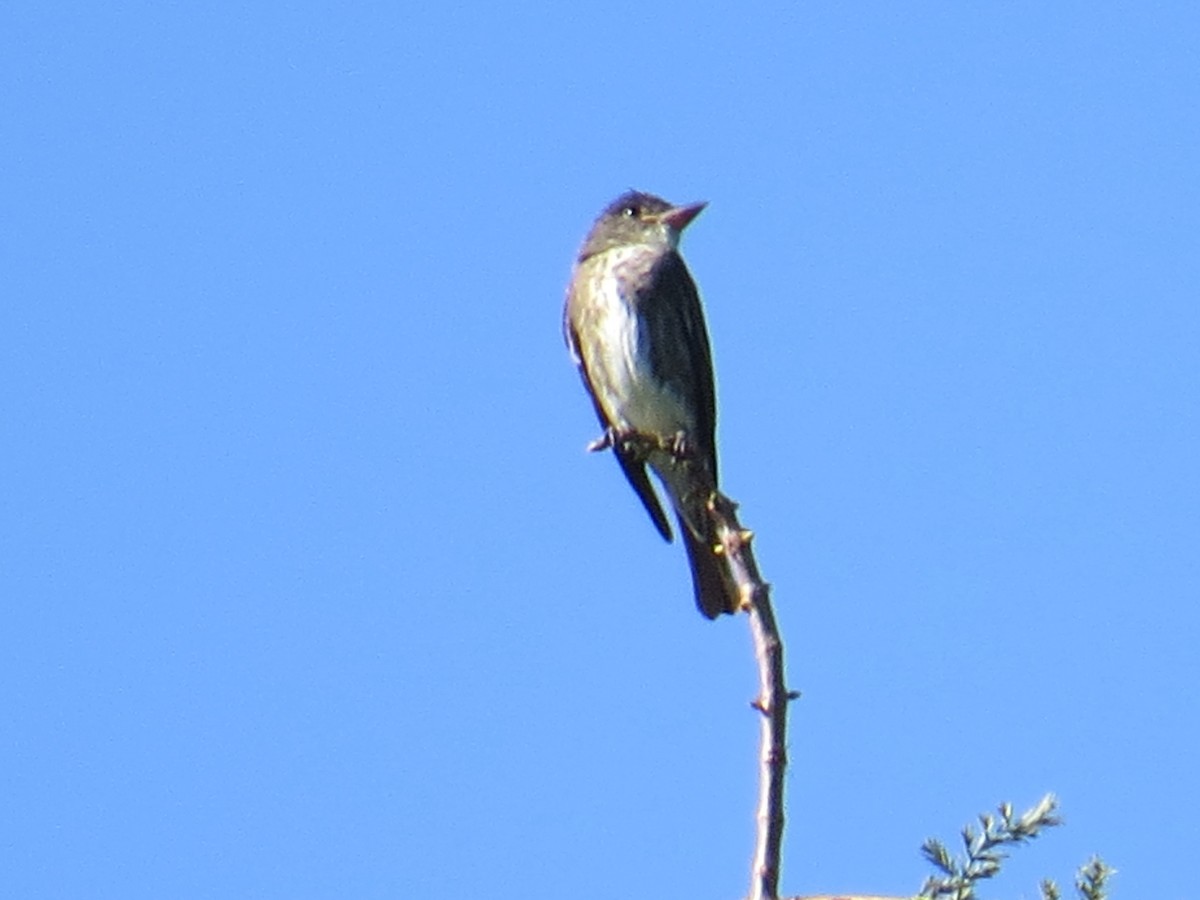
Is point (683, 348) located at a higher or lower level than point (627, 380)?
higher

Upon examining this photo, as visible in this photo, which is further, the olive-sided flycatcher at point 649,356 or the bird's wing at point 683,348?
the bird's wing at point 683,348

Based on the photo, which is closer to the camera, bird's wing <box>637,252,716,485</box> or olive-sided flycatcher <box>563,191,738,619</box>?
olive-sided flycatcher <box>563,191,738,619</box>

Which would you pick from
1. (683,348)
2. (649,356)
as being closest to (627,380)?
(649,356)

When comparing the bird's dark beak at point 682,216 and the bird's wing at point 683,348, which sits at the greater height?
the bird's dark beak at point 682,216

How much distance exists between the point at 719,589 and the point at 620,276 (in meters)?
1.45

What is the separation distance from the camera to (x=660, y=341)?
6.93m

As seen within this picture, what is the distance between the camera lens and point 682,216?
773cm

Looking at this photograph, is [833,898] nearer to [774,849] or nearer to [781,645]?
[774,849]

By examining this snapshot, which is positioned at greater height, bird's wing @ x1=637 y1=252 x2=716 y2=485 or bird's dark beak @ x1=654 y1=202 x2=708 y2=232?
bird's dark beak @ x1=654 y1=202 x2=708 y2=232

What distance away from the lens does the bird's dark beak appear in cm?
772

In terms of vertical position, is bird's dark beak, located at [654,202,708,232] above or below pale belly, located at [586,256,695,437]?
above

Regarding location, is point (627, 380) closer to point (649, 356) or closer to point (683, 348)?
point (649, 356)

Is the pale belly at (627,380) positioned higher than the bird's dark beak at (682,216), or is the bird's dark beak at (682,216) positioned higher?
the bird's dark beak at (682,216)

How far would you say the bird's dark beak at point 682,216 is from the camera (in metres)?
7.72
